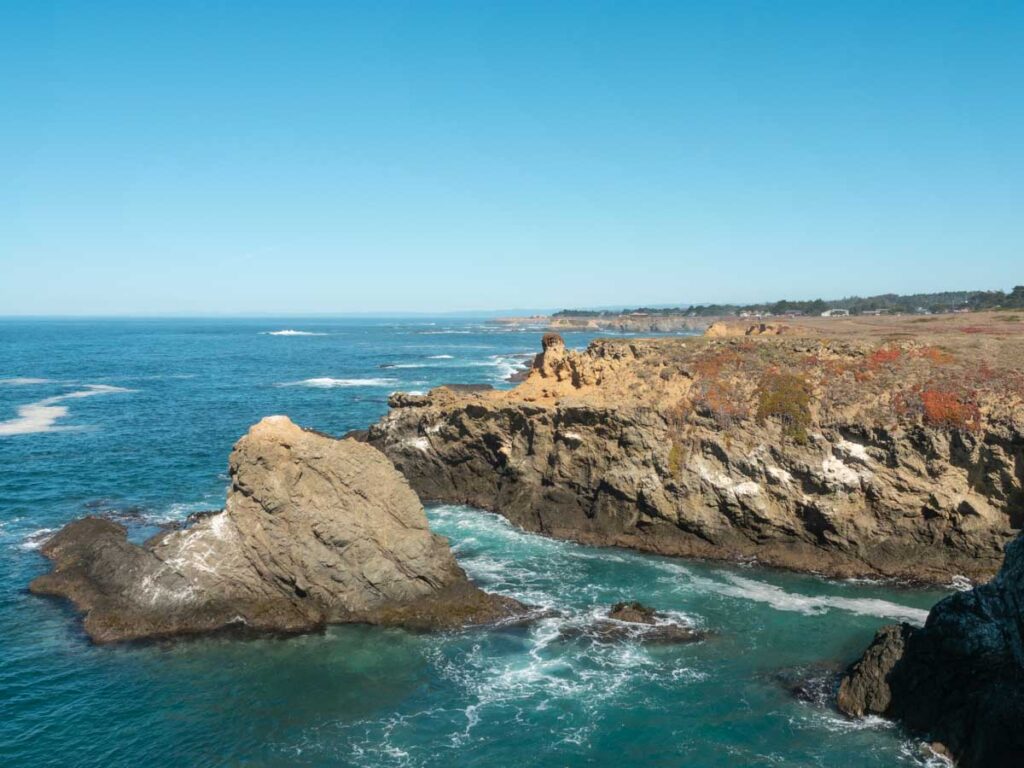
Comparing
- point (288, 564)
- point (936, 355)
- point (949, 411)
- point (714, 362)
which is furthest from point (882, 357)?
point (288, 564)

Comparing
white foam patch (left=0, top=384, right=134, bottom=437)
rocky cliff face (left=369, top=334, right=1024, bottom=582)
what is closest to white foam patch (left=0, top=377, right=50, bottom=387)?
white foam patch (left=0, top=384, right=134, bottom=437)

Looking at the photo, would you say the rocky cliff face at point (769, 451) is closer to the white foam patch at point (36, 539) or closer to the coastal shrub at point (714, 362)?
the coastal shrub at point (714, 362)

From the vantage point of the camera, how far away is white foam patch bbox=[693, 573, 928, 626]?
31.9 metres

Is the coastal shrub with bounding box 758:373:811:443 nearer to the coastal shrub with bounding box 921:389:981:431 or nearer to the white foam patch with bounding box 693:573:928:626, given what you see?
the coastal shrub with bounding box 921:389:981:431

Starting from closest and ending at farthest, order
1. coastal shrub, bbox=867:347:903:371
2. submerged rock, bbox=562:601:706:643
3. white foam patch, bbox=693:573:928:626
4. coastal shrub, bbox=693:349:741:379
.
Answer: submerged rock, bbox=562:601:706:643
white foam patch, bbox=693:573:928:626
coastal shrub, bbox=867:347:903:371
coastal shrub, bbox=693:349:741:379

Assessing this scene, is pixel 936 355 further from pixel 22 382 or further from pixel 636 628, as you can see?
pixel 22 382

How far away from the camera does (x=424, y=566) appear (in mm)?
32844

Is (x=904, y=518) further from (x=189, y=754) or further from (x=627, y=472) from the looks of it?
(x=189, y=754)

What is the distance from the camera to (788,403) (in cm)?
4084

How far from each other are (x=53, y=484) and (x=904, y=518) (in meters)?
53.4

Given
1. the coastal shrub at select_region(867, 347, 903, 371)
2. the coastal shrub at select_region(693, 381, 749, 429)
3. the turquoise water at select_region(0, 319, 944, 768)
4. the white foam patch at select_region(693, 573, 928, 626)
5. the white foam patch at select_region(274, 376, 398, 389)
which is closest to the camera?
the turquoise water at select_region(0, 319, 944, 768)

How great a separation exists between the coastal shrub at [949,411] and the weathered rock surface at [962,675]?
1572 cm

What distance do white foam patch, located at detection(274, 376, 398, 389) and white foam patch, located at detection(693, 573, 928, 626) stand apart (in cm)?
7426

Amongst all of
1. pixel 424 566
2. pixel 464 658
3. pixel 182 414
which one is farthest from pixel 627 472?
pixel 182 414
